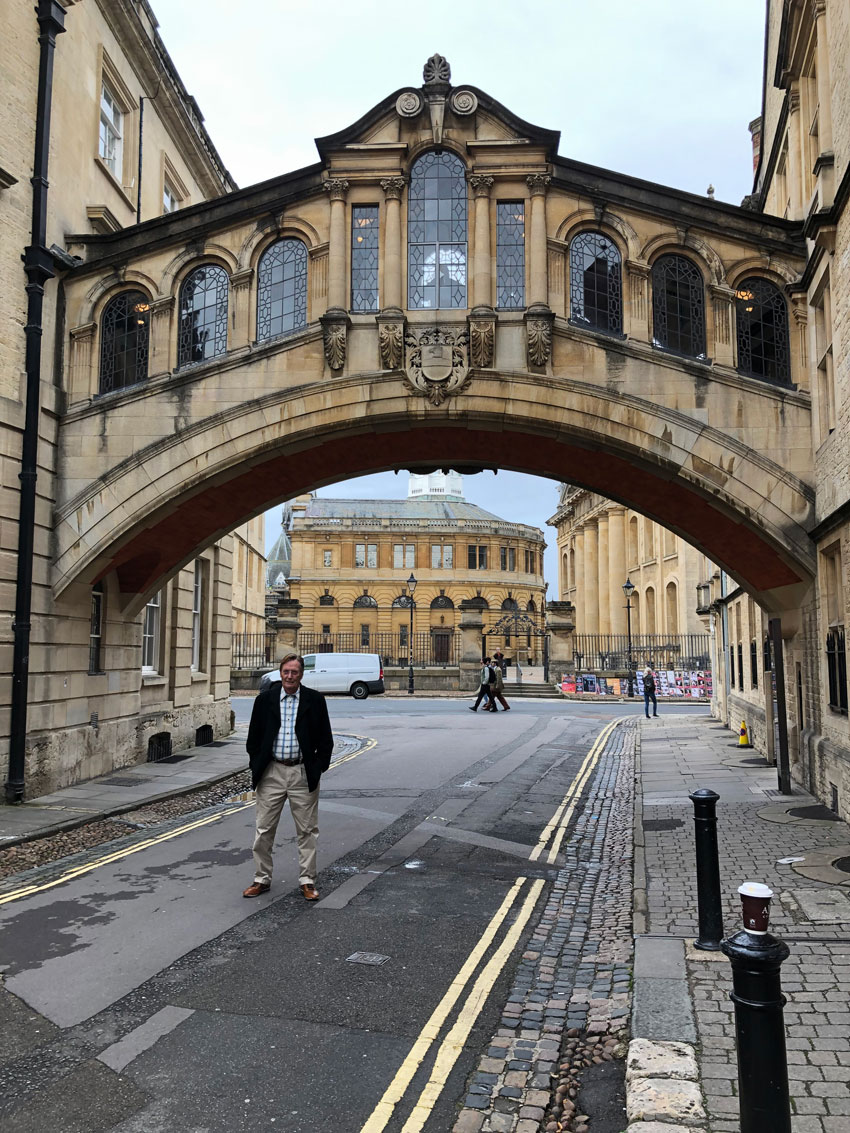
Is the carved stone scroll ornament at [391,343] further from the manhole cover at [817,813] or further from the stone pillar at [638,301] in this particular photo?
the manhole cover at [817,813]

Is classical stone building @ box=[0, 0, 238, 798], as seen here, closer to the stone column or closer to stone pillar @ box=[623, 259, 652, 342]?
the stone column

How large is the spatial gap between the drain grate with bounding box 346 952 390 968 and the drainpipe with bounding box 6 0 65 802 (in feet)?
25.3

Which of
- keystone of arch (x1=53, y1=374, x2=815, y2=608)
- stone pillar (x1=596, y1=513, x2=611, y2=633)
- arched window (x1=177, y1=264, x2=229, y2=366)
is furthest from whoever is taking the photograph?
stone pillar (x1=596, y1=513, x2=611, y2=633)

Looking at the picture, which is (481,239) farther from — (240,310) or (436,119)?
(240,310)

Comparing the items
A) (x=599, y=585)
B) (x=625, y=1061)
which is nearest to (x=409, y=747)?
(x=625, y=1061)

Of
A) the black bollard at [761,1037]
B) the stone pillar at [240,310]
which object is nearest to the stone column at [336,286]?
the stone pillar at [240,310]

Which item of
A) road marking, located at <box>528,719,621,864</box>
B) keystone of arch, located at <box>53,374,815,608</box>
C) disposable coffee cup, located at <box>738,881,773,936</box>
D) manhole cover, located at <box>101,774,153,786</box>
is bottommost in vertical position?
road marking, located at <box>528,719,621,864</box>

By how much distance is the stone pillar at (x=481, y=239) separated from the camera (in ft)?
43.5

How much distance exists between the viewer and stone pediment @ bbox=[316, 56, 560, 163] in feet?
44.0

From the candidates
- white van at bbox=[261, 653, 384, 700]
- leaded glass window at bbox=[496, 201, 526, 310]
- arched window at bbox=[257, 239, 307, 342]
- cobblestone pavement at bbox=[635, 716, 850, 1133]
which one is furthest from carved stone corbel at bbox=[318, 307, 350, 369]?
white van at bbox=[261, 653, 384, 700]

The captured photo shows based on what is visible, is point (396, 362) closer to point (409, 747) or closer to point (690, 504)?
point (690, 504)

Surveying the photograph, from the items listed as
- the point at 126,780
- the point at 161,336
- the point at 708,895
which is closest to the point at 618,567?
the point at 161,336

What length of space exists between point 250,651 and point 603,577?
1187 inches

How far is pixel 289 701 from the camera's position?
7543mm
